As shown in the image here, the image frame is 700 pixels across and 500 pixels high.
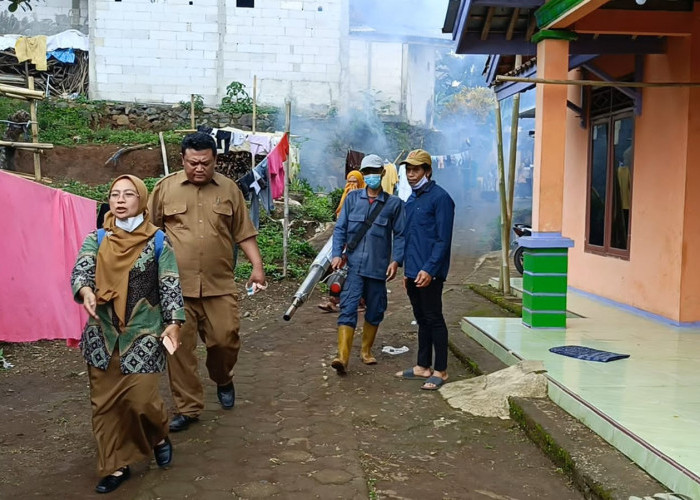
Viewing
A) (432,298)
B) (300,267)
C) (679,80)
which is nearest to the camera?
(432,298)

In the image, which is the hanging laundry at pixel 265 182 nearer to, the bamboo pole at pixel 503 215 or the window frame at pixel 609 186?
the bamboo pole at pixel 503 215

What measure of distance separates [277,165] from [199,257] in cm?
632

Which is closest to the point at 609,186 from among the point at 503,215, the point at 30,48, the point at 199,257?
the point at 503,215

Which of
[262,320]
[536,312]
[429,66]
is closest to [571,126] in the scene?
[536,312]

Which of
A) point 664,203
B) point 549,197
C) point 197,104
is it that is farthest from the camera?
point 197,104

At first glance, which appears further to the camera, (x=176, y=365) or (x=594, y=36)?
(x=594, y=36)

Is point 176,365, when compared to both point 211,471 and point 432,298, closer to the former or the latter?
point 211,471

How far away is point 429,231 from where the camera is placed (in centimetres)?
563

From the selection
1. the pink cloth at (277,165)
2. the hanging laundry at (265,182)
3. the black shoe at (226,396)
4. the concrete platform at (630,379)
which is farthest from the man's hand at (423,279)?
the pink cloth at (277,165)

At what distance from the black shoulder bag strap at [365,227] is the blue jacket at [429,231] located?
0.35 metres

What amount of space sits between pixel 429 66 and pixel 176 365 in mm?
23191

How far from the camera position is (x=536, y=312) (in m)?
6.75

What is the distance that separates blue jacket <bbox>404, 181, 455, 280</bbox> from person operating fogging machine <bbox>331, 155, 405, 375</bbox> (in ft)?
0.67

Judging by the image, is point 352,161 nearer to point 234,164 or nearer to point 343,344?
point 234,164
